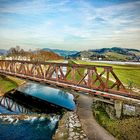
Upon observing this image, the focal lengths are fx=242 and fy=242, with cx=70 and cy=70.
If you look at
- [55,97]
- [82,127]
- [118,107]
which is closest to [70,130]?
[82,127]

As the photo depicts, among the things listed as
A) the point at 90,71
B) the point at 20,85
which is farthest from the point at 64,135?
the point at 20,85

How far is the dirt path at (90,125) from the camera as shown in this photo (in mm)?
21719

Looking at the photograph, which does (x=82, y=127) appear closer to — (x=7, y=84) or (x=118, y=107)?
(x=118, y=107)

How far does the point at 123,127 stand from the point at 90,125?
348 centimetres

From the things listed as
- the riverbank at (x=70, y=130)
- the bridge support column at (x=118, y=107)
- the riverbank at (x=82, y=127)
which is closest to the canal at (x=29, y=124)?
the riverbank at (x=70, y=130)

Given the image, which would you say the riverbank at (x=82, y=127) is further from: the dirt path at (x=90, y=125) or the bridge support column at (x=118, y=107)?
the bridge support column at (x=118, y=107)

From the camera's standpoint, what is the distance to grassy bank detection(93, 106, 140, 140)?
21234 mm

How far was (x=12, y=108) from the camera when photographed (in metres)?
36.3

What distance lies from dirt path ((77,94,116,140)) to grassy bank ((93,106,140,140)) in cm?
60

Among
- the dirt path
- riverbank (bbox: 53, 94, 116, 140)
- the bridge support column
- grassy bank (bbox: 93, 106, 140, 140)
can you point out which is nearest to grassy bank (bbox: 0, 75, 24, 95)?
the dirt path

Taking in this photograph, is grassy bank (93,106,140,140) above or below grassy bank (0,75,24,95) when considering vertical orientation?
above

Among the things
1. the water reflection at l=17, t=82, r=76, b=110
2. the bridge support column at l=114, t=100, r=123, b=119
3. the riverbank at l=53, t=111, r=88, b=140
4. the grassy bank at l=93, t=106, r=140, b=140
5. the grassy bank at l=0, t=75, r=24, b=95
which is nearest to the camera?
the grassy bank at l=93, t=106, r=140, b=140

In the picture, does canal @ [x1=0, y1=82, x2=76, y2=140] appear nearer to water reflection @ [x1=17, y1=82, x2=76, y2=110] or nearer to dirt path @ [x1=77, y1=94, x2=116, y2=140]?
water reflection @ [x1=17, y1=82, x2=76, y2=110]

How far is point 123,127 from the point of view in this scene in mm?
22828
